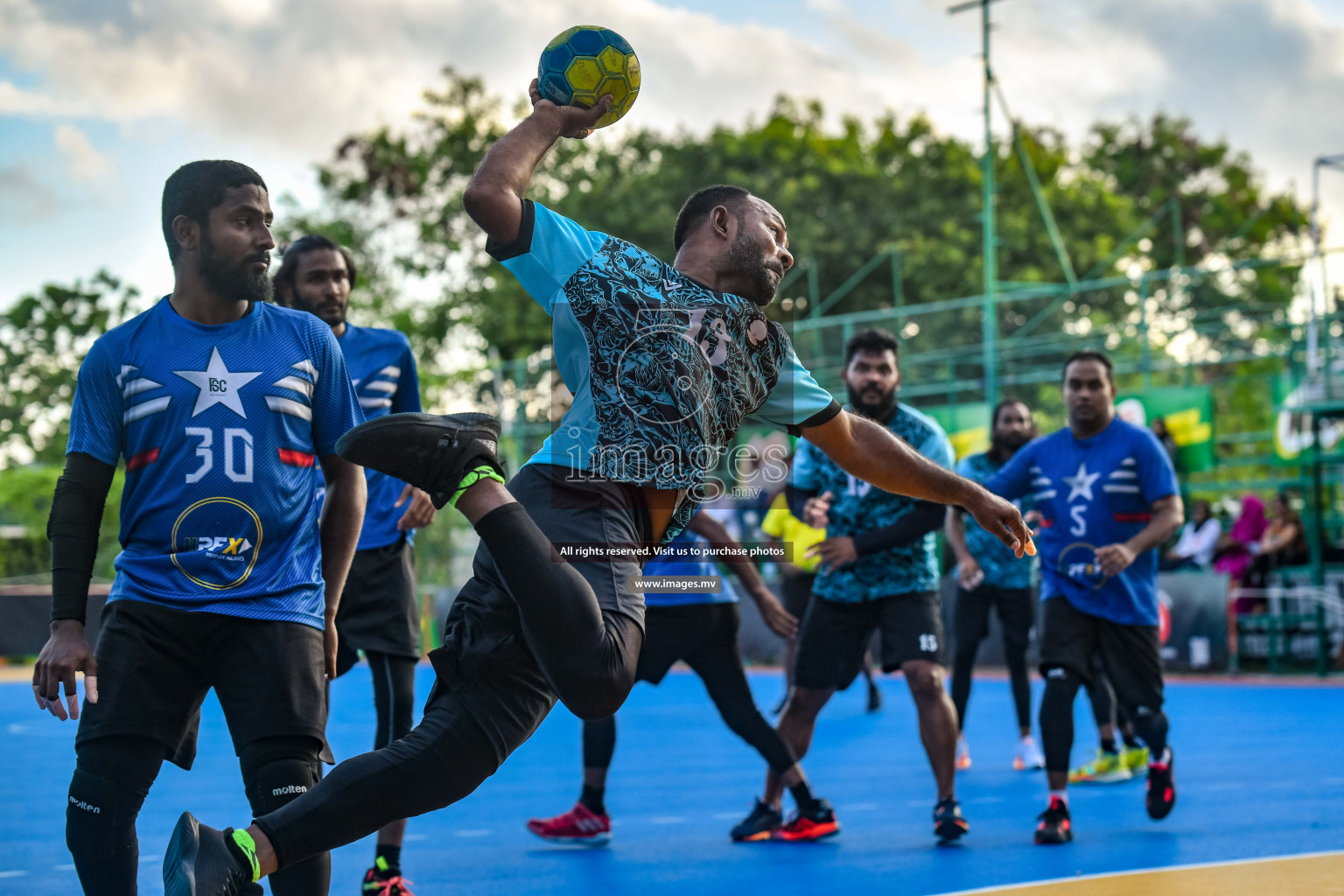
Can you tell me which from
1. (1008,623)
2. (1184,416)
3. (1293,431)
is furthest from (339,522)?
(1293,431)

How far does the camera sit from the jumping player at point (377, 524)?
530 cm

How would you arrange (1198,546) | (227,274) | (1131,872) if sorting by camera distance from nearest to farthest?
(227,274) → (1131,872) → (1198,546)

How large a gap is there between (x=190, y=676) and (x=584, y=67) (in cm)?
188

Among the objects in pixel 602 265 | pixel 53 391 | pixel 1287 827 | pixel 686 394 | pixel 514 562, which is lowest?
pixel 1287 827

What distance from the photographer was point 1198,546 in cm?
1585

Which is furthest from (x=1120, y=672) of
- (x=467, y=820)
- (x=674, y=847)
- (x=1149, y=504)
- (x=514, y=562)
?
(x=514, y=562)

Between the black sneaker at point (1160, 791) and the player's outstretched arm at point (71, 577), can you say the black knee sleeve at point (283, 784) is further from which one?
the black sneaker at point (1160, 791)

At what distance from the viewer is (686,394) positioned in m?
3.31

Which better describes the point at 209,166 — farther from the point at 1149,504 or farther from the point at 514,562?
the point at 1149,504

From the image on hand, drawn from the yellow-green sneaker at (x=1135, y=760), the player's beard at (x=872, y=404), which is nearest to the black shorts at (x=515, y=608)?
the player's beard at (x=872, y=404)

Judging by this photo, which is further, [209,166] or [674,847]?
[674,847]

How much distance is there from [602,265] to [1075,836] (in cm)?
399

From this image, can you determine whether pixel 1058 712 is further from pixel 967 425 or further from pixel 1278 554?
pixel 967 425

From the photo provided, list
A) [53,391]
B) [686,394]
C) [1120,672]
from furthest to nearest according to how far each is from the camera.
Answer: [53,391] < [1120,672] < [686,394]
